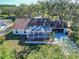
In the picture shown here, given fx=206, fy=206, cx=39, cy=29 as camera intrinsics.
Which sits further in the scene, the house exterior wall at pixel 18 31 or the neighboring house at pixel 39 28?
the house exterior wall at pixel 18 31

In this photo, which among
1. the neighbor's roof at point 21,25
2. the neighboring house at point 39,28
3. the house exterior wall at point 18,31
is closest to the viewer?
the neighboring house at point 39,28

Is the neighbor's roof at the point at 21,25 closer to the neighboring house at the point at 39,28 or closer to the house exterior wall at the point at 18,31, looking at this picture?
the neighboring house at the point at 39,28

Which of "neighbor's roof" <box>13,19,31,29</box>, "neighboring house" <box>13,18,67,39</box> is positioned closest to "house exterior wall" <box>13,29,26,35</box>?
"neighboring house" <box>13,18,67,39</box>

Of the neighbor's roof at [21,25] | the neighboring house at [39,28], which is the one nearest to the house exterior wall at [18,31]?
the neighboring house at [39,28]

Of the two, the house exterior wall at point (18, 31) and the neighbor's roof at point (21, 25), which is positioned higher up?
the neighbor's roof at point (21, 25)

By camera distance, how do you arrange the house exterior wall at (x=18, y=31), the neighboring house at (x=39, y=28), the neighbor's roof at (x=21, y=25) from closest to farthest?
the neighboring house at (x=39, y=28), the house exterior wall at (x=18, y=31), the neighbor's roof at (x=21, y=25)

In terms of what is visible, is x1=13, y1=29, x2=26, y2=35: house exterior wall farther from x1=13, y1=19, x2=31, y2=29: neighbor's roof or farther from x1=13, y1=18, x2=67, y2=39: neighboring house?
x1=13, y1=19, x2=31, y2=29: neighbor's roof

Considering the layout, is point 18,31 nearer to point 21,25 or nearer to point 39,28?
point 21,25

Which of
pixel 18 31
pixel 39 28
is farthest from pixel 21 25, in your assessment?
pixel 39 28

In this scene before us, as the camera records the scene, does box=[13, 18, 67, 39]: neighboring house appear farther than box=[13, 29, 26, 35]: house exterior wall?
No
